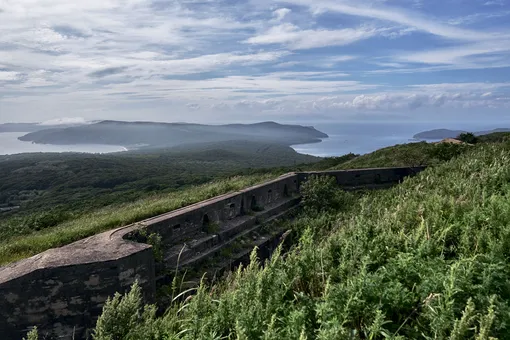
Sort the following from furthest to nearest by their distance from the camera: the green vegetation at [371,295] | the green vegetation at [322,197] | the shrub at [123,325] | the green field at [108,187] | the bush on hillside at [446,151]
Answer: the bush on hillside at [446,151], the green vegetation at [322,197], the green field at [108,187], the shrub at [123,325], the green vegetation at [371,295]

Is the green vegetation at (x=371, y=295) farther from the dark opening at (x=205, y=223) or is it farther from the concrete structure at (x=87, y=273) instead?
the dark opening at (x=205, y=223)

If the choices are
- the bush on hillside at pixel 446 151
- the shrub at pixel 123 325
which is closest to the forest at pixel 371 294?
the shrub at pixel 123 325

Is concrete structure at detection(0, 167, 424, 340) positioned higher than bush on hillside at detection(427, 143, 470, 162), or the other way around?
bush on hillside at detection(427, 143, 470, 162)

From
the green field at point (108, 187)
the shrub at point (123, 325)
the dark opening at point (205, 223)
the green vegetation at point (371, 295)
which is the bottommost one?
the green field at point (108, 187)

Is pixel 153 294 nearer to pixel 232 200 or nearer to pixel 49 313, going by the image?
pixel 49 313

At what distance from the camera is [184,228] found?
799 cm

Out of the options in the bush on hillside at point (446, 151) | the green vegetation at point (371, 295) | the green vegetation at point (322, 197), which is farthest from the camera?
the bush on hillside at point (446, 151)

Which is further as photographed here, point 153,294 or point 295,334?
point 153,294

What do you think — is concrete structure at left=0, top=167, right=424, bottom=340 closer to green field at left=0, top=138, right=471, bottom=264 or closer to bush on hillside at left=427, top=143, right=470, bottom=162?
green field at left=0, top=138, right=471, bottom=264

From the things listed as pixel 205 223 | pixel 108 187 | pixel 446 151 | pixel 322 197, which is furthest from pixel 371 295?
pixel 108 187

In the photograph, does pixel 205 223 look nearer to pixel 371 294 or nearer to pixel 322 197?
pixel 322 197

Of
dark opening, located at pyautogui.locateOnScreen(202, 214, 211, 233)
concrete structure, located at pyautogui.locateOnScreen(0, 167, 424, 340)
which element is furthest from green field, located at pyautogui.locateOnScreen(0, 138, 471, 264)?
concrete structure, located at pyautogui.locateOnScreen(0, 167, 424, 340)

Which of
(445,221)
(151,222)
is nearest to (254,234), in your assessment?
(151,222)

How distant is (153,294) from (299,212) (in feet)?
21.3
